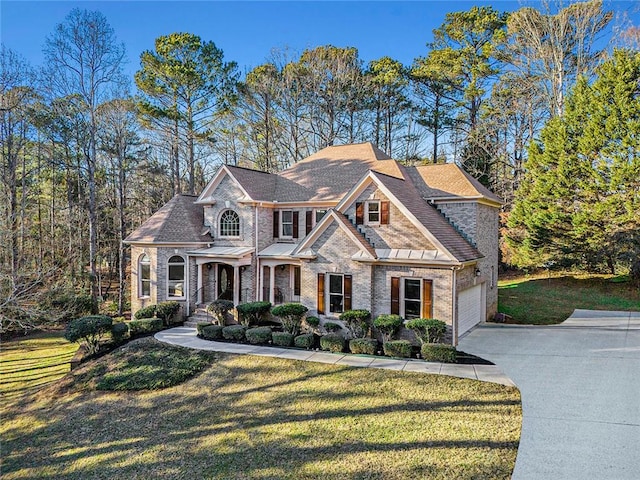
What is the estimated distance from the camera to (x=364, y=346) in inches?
518

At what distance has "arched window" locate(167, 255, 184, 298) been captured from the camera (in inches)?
749

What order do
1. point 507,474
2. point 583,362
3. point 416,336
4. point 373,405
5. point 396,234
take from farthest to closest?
1. point 396,234
2. point 416,336
3. point 583,362
4. point 373,405
5. point 507,474

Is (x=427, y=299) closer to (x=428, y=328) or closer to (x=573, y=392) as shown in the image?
(x=428, y=328)

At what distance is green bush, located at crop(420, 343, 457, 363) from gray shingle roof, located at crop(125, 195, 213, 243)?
1202 cm

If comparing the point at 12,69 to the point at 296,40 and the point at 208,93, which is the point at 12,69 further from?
the point at 296,40

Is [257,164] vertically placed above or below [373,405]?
above

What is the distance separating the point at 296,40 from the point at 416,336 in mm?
25731

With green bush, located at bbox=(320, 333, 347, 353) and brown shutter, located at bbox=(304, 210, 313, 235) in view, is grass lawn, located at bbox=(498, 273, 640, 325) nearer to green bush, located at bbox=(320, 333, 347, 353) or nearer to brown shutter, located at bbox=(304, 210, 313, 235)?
green bush, located at bbox=(320, 333, 347, 353)

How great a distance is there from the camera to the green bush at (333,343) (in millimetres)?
13578

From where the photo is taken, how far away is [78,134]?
2295 cm

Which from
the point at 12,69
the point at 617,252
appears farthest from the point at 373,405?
the point at 617,252

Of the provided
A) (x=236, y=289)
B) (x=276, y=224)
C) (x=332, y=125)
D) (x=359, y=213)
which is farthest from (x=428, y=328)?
(x=332, y=125)

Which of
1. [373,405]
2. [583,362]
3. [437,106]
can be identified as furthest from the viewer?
[437,106]

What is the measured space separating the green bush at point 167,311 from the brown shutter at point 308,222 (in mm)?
7128
